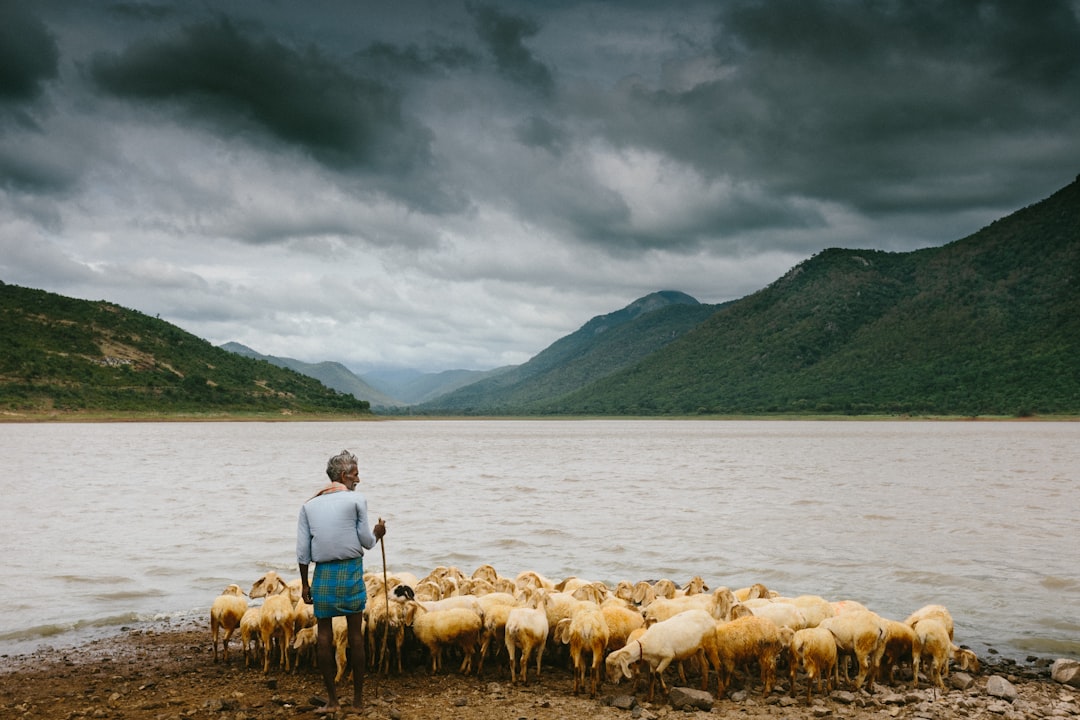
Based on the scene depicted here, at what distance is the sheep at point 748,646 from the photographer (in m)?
8.56

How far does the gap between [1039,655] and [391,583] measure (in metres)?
8.71

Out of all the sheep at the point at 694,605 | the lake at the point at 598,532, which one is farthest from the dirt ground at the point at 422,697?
the lake at the point at 598,532

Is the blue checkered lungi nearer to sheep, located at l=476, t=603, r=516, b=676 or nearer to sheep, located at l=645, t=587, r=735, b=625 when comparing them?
sheep, located at l=476, t=603, r=516, b=676

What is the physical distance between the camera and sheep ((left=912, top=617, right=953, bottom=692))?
29.0 feet

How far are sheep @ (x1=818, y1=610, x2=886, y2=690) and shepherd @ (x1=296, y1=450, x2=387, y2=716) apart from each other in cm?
526

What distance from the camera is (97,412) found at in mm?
105312

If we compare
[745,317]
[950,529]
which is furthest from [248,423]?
[950,529]

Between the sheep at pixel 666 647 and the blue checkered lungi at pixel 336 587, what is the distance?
289 centimetres

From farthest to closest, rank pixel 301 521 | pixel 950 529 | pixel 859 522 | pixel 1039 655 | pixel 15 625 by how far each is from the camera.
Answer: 1. pixel 859 522
2. pixel 950 529
3. pixel 15 625
4. pixel 1039 655
5. pixel 301 521

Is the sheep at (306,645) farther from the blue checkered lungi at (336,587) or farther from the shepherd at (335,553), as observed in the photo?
the blue checkered lungi at (336,587)

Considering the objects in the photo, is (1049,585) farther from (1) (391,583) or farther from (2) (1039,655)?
(1) (391,583)

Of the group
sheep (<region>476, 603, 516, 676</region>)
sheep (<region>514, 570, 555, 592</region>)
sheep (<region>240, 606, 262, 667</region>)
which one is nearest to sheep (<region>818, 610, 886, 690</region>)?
sheep (<region>476, 603, 516, 676</region>)

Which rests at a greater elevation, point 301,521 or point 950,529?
point 301,521

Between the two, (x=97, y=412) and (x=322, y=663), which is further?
(x=97, y=412)
